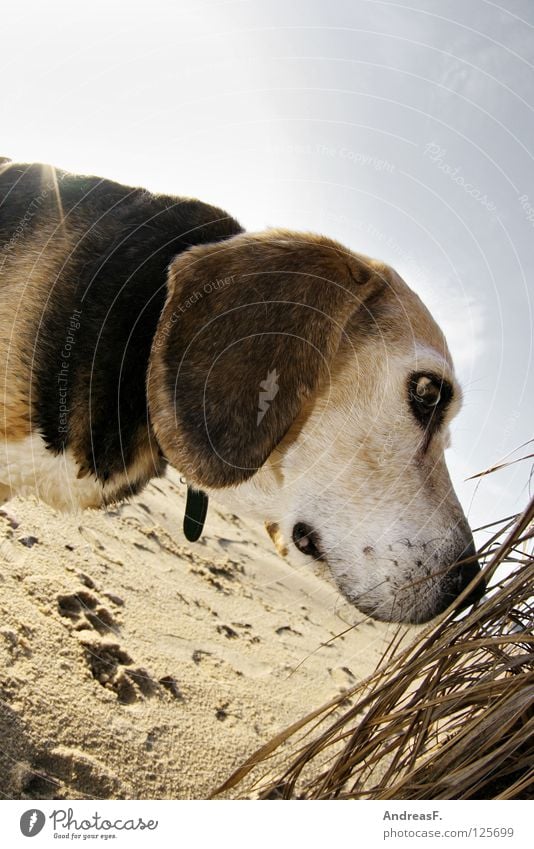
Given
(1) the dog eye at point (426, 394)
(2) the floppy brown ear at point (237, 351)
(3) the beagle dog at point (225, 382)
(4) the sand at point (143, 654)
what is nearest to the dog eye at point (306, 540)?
(3) the beagle dog at point (225, 382)

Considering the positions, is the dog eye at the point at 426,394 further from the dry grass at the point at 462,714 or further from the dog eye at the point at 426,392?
the dry grass at the point at 462,714

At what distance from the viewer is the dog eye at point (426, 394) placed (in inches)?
Result: 103

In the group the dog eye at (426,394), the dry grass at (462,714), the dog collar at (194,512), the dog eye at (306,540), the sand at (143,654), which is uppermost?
the dog eye at (426,394)

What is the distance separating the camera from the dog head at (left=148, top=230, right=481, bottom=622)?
7.30ft

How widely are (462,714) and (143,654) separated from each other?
151 cm

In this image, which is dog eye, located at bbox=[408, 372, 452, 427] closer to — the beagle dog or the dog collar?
the beagle dog

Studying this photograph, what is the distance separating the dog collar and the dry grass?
1225 mm

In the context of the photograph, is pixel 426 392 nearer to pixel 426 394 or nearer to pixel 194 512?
pixel 426 394

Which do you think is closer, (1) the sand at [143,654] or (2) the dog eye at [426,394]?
(1) the sand at [143,654]

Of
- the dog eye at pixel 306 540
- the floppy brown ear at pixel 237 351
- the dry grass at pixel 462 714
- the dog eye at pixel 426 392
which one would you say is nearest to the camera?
the dry grass at pixel 462 714

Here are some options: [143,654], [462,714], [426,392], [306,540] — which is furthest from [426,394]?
[143,654]

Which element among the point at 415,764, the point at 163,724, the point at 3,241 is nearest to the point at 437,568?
the point at 415,764

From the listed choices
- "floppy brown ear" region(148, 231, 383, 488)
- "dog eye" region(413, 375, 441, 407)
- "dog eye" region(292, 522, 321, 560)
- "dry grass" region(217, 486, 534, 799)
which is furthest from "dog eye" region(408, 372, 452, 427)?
"dry grass" region(217, 486, 534, 799)

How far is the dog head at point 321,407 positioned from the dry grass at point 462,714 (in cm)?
56
